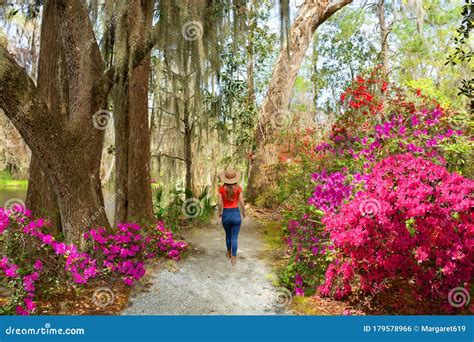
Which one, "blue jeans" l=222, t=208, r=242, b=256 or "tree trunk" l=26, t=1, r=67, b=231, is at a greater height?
"tree trunk" l=26, t=1, r=67, b=231

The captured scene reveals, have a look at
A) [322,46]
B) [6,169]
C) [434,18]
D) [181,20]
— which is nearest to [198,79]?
[181,20]

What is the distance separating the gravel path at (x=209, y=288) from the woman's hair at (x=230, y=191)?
892 mm

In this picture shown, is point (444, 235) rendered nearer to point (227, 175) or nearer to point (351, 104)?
point (227, 175)

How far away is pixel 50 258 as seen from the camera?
4.29 meters

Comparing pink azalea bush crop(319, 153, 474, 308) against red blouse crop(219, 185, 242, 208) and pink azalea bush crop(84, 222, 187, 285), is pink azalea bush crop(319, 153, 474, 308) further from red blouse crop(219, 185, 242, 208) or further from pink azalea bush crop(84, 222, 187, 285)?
pink azalea bush crop(84, 222, 187, 285)

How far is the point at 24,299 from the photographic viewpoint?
12.0 ft

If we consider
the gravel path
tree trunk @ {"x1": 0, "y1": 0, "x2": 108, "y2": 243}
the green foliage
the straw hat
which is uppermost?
tree trunk @ {"x1": 0, "y1": 0, "x2": 108, "y2": 243}

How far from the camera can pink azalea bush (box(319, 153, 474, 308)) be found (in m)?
3.28

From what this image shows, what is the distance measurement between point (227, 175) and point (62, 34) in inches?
103

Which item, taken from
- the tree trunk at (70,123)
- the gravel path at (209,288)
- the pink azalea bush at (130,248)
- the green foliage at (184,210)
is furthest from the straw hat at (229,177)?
the green foliage at (184,210)

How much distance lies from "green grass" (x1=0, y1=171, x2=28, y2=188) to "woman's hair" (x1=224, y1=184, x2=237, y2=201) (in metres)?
18.7

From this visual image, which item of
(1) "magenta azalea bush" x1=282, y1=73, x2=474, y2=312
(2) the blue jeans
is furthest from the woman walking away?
(1) "magenta azalea bush" x1=282, y1=73, x2=474, y2=312

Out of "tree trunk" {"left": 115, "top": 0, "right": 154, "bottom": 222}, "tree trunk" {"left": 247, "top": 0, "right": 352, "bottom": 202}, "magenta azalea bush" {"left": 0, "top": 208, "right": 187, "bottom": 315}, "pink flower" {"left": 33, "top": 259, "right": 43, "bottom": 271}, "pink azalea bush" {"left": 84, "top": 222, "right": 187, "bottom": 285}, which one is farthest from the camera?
"tree trunk" {"left": 247, "top": 0, "right": 352, "bottom": 202}

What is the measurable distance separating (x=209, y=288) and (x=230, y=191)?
1054mm
